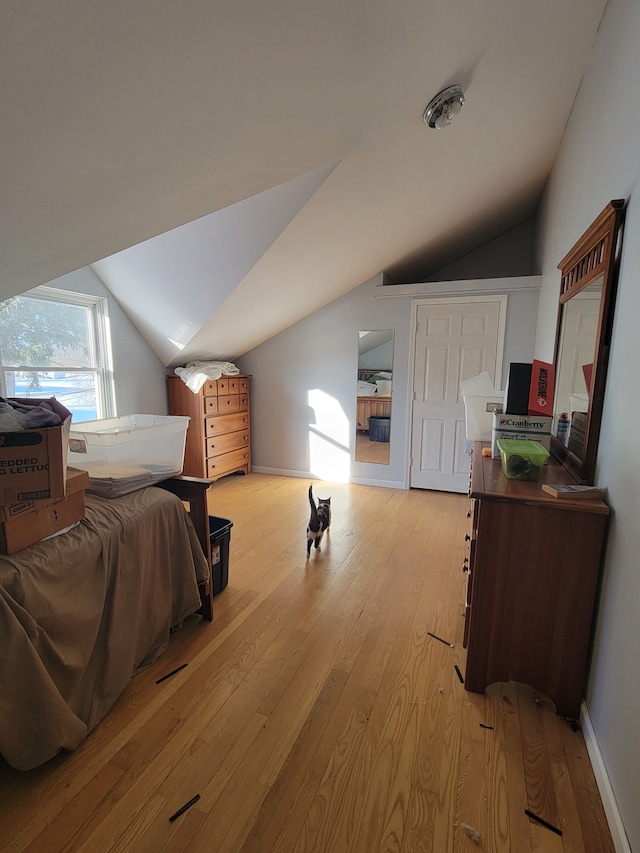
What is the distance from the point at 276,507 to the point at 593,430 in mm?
2722

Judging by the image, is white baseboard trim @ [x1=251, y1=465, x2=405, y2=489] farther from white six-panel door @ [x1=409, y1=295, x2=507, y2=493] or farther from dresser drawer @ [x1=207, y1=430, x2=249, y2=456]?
dresser drawer @ [x1=207, y1=430, x2=249, y2=456]

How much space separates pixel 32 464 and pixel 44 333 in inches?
86.8

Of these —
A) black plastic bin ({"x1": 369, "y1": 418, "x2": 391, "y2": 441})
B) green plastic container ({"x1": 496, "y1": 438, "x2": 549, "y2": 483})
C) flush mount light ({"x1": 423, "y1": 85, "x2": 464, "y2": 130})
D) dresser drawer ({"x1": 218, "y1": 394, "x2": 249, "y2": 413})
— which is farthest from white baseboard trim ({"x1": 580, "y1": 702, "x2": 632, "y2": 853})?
dresser drawer ({"x1": 218, "y1": 394, "x2": 249, "y2": 413})

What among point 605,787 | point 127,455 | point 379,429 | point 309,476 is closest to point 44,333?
point 127,455

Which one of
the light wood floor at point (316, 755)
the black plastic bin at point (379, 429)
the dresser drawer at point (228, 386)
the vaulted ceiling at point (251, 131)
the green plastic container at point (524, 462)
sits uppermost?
the vaulted ceiling at point (251, 131)

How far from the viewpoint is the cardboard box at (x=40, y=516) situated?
125cm

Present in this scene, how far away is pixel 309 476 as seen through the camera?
184 inches

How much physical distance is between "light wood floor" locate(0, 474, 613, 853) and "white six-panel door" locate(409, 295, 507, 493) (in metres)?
2.08

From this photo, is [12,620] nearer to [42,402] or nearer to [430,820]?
[42,402]

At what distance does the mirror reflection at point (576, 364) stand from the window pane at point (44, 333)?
3429mm

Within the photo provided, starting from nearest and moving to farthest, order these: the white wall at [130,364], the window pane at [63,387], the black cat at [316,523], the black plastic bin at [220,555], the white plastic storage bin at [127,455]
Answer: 1. the white plastic storage bin at [127,455]
2. the black plastic bin at [220,555]
3. the black cat at [316,523]
4. the window pane at [63,387]
5. the white wall at [130,364]

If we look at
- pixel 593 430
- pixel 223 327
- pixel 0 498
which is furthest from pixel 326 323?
pixel 0 498

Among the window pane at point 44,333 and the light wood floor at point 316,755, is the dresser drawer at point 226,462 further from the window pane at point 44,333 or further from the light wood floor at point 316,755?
the light wood floor at point 316,755

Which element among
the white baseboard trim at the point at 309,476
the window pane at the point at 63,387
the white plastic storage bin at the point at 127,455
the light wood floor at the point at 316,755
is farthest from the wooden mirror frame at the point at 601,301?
the window pane at the point at 63,387
